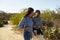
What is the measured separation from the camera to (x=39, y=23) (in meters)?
7.79

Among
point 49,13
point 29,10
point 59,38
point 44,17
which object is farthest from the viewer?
point 49,13

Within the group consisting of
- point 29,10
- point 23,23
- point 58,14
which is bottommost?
point 58,14

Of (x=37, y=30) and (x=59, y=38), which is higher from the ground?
(x=37, y=30)

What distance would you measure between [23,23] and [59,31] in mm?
6114

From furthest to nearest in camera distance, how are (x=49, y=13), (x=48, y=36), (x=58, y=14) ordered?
(x=58, y=14) → (x=49, y=13) → (x=48, y=36)

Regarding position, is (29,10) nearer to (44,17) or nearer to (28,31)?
(28,31)

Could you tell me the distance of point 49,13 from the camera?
96.5ft

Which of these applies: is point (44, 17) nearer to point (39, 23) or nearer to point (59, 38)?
point (59, 38)

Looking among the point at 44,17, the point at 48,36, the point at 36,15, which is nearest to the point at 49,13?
the point at 44,17

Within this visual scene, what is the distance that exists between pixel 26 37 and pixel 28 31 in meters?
0.20

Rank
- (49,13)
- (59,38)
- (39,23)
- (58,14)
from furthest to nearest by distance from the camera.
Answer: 1. (58,14)
2. (49,13)
3. (59,38)
4. (39,23)

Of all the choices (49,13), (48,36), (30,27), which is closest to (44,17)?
(49,13)

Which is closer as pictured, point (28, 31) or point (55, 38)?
point (28, 31)

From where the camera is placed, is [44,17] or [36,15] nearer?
[36,15]
